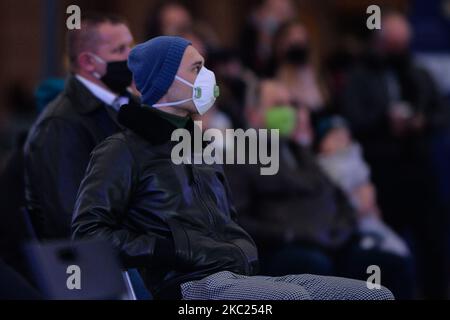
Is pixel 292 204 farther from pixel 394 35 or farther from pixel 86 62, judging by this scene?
pixel 86 62

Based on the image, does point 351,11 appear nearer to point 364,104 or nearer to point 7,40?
point 7,40

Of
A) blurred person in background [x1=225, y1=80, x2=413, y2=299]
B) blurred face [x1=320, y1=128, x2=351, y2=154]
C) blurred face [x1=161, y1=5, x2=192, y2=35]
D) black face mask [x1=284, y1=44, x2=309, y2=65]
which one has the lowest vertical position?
blurred person in background [x1=225, y1=80, x2=413, y2=299]

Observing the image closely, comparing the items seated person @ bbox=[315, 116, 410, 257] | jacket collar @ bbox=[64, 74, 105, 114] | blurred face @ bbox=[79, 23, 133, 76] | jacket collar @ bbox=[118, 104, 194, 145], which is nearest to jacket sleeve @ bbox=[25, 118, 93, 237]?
jacket collar @ bbox=[64, 74, 105, 114]

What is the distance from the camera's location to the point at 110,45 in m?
5.59

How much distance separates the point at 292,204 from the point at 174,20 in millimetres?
1396

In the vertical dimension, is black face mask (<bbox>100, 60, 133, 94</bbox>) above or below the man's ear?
below

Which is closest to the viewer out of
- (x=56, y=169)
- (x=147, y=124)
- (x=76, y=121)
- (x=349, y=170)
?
(x=147, y=124)

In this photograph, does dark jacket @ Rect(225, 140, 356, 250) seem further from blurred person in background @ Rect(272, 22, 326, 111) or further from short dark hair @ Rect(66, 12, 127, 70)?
short dark hair @ Rect(66, 12, 127, 70)

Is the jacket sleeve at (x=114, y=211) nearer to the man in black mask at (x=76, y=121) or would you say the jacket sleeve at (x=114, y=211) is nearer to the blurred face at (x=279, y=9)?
the man in black mask at (x=76, y=121)

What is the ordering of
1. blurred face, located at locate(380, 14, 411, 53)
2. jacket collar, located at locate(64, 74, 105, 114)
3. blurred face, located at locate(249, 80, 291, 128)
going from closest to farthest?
jacket collar, located at locate(64, 74, 105, 114) < blurred face, located at locate(249, 80, 291, 128) < blurred face, located at locate(380, 14, 411, 53)

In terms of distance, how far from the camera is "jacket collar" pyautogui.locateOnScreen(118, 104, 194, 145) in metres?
4.65

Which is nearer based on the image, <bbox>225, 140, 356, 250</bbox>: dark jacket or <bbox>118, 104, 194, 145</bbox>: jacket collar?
<bbox>118, 104, 194, 145</bbox>: jacket collar

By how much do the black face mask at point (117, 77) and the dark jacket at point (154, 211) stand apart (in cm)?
82

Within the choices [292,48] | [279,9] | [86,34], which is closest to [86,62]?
[86,34]
